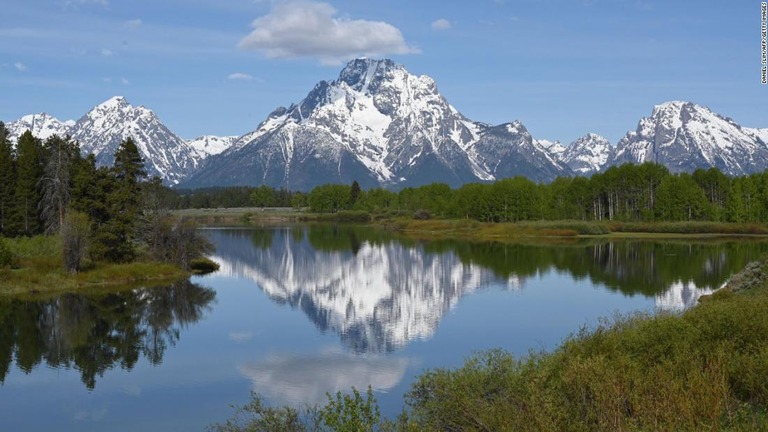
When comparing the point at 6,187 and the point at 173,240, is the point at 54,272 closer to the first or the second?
the point at 173,240

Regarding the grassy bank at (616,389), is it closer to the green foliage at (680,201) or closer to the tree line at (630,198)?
the green foliage at (680,201)

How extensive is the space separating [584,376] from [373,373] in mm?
19803

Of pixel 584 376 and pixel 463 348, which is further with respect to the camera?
pixel 463 348

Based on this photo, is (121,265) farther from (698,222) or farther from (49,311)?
(698,222)

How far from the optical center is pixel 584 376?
1819cm

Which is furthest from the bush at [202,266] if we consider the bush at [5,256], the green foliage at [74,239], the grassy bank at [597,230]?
the grassy bank at [597,230]

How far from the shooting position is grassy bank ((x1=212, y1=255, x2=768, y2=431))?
1588 centimetres

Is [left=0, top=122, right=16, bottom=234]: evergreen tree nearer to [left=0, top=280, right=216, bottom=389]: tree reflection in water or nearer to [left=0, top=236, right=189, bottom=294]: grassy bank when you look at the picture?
[left=0, top=236, right=189, bottom=294]: grassy bank

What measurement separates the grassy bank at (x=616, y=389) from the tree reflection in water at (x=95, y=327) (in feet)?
58.9

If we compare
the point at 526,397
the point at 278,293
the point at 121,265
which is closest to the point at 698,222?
the point at 278,293

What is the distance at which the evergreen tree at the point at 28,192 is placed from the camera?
86500 millimetres

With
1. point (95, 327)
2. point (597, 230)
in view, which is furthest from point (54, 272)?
point (597, 230)

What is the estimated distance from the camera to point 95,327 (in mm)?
50375

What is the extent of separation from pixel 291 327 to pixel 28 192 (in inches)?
1965
